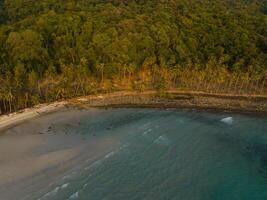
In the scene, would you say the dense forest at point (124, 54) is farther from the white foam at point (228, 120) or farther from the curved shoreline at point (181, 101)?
the white foam at point (228, 120)

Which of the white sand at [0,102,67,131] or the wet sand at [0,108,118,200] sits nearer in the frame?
the wet sand at [0,108,118,200]

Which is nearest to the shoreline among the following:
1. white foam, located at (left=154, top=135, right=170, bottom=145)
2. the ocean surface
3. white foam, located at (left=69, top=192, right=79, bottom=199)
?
the ocean surface

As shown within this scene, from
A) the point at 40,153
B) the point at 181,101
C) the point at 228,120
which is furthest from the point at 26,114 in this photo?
the point at 228,120

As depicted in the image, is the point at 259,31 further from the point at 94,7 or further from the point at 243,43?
the point at 94,7

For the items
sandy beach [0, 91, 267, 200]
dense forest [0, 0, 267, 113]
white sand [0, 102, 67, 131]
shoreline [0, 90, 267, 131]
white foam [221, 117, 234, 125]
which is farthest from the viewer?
dense forest [0, 0, 267, 113]

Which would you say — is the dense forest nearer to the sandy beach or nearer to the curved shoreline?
the curved shoreline

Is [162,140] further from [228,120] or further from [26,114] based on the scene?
[26,114]

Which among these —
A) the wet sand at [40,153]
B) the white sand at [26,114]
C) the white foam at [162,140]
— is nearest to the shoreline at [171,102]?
the white sand at [26,114]

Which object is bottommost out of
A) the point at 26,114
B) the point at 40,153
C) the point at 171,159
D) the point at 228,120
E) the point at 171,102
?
the point at 228,120

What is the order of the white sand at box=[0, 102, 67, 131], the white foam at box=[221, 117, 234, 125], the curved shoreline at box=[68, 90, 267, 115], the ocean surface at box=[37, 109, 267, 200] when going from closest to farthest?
the ocean surface at box=[37, 109, 267, 200] < the white sand at box=[0, 102, 67, 131] < the white foam at box=[221, 117, 234, 125] < the curved shoreline at box=[68, 90, 267, 115]
